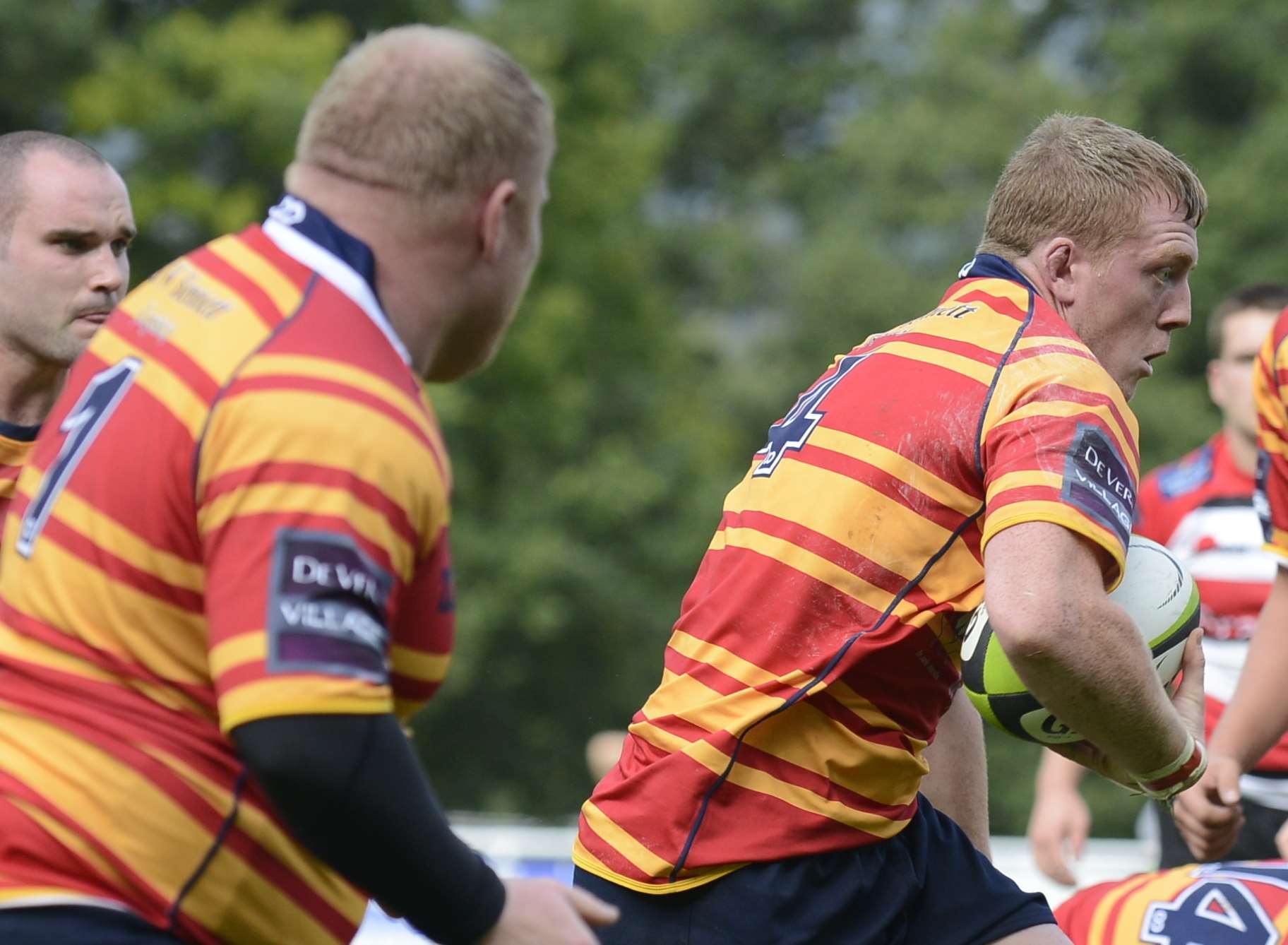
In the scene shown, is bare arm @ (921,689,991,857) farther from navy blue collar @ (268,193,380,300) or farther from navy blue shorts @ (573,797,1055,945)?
navy blue collar @ (268,193,380,300)

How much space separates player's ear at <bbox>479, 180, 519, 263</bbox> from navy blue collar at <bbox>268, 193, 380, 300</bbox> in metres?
0.16

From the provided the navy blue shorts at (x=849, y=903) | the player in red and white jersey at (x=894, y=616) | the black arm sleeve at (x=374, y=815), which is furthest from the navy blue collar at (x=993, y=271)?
the black arm sleeve at (x=374, y=815)

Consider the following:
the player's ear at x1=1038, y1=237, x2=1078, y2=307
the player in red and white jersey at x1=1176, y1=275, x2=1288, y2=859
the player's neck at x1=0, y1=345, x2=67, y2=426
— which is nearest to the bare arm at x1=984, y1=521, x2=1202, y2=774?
the player's ear at x1=1038, y1=237, x2=1078, y2=307

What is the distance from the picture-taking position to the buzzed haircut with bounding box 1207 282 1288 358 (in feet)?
22.6

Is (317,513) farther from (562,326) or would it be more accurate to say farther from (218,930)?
(562,326)

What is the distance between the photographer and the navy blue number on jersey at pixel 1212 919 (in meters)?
3.50

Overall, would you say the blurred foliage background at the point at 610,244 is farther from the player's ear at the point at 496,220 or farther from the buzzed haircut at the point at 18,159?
the player's ear at the point at 496,220

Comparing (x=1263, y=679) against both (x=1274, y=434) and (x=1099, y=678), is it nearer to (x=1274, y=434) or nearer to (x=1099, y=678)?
(x=1274, y=434)

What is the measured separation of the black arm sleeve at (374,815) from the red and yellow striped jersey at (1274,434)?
3.20m

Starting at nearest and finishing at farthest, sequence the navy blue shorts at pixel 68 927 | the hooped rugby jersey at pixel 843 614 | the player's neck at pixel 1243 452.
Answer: the navy blue shorts at pixel 68 927, the hooped rugby jersey at pixel 843 614, the player's neck at pixel 1243 452

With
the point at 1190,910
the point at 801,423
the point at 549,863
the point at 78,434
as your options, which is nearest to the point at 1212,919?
the point at 1190,910

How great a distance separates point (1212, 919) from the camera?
139 inches

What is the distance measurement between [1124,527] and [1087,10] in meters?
30.1

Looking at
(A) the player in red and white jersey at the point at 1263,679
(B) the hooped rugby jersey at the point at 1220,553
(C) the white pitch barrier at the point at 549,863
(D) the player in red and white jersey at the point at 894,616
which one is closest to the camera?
(D) the player in red and white jersey at the point at 894,616
